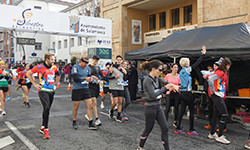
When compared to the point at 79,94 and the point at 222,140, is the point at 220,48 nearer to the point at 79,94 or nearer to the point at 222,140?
the point at 222,140

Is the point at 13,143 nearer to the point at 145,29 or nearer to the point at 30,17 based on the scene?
the point at 30,17

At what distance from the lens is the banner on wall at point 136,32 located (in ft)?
71.6

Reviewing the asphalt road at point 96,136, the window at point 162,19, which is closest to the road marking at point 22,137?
the asphalt road at point 96,136

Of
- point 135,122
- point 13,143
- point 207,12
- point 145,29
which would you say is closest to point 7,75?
point 13,143

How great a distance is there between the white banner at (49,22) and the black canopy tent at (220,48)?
5.46 metres

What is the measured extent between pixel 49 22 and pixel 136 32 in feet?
→ 36.6

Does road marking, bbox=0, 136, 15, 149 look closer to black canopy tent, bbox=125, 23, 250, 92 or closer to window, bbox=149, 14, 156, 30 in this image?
black canopy tent, bbox=125, 23, 250, 92

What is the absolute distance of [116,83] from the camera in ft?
22.4

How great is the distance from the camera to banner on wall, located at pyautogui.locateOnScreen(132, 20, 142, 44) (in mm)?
21828

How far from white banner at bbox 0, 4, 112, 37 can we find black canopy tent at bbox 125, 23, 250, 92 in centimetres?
546

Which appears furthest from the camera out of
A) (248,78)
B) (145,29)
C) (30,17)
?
(145,29)

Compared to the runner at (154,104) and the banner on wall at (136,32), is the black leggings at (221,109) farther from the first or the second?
the banner on wall at (136,32)

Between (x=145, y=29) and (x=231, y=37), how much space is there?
51.4 feet

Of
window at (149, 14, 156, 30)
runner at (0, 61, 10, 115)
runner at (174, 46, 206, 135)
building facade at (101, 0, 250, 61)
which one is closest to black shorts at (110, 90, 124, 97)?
runner at (174, 46, 206, 135)
